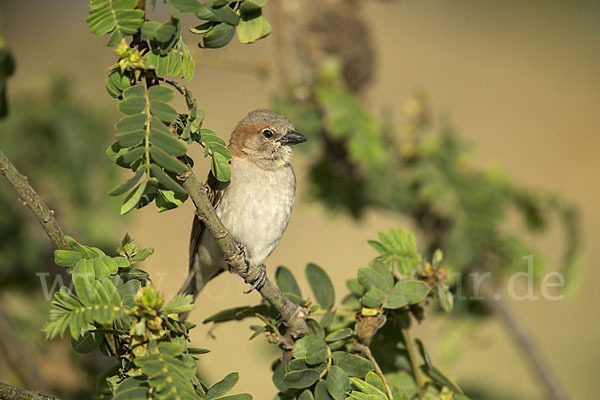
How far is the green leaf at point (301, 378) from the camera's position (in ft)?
6.41

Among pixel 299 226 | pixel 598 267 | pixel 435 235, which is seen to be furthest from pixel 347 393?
pixel 299 226

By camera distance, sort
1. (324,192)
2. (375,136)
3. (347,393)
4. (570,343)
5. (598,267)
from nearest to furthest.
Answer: (347,393) → (375,136) → (324,192) → (570,343) → (598,267)

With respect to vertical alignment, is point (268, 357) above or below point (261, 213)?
above

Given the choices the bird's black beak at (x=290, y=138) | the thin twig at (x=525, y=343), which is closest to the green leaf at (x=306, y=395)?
the bird's black beak at (x=290, y=138)

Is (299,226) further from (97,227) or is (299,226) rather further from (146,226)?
(97,227)

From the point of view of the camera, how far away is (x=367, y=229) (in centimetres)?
877

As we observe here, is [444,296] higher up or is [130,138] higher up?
[444,296]

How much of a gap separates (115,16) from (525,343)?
3.43 metres

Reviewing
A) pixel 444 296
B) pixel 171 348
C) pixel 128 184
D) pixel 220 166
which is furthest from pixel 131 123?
pixel 444 296

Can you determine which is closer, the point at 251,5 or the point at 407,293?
the point at 251,5

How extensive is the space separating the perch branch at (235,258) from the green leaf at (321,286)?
0.24 meters

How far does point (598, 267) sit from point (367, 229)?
2.95 m

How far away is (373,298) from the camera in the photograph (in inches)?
81.4

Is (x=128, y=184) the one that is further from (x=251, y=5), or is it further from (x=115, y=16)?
(x=251, y=5)
